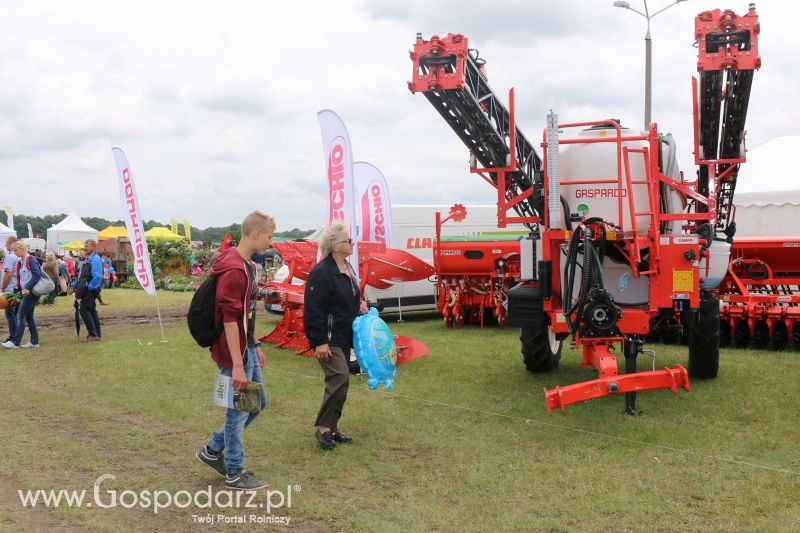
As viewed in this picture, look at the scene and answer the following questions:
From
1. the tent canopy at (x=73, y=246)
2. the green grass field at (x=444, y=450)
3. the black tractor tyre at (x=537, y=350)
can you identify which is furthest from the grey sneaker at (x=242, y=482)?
the tent canopy at (x=73, y=246)

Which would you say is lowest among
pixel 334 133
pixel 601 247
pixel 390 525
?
pixel 390 525

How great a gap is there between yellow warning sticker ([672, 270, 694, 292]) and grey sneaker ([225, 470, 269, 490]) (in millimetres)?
4220

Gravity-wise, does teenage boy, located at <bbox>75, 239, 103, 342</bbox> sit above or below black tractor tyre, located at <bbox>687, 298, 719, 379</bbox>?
above

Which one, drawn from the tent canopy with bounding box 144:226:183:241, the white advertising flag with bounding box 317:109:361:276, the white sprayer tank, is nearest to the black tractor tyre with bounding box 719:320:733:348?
the white sprayer tank

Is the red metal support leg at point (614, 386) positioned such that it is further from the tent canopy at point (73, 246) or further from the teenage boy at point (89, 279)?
the tent canopy at point (73, 246)

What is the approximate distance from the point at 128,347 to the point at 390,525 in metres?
8.55

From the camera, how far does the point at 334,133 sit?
31.2 feet

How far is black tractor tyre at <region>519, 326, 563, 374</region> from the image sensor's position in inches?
330

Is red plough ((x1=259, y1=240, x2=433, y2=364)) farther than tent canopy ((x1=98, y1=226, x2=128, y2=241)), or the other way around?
tent canopy ((x1=98, y1=226, x2=128, y2=241))

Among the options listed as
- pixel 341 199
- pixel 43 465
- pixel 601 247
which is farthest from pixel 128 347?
pixel 601 247

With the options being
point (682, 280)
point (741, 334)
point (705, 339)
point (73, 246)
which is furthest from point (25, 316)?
point (73, 246)

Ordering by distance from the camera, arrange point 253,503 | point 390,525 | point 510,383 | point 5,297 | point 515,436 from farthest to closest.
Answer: point 5,297 → point 510,383 → point 515,436 → point 253,503 → point 390,525

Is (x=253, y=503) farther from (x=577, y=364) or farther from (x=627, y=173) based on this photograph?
(x=577, y=364)

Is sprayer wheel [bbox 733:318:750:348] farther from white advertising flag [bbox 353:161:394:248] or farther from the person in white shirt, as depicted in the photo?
the person in white shirt
